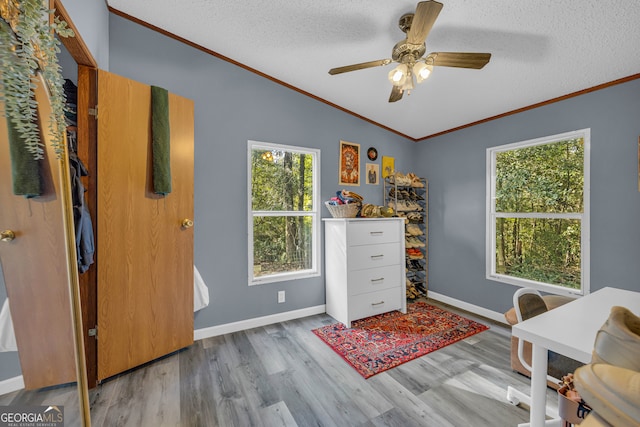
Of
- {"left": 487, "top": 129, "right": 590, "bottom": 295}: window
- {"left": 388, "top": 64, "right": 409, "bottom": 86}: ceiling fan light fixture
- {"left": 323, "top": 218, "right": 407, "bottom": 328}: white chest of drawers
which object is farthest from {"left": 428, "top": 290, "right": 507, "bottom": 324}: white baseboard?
{"left": 388, "top": 64, "right": 409, "bottom": 86}: ceiling fan light fixture

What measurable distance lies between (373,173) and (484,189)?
130 cm

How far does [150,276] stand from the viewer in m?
1.93

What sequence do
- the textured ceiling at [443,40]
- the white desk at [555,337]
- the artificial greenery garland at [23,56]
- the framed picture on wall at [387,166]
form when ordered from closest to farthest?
the artificial greenery garland at [23,56]
the white desk at [555,337]
the textured ceiling at [443,40]
the framed picture on wall at [387,166]

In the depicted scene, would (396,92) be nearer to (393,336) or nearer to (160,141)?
(160,141)

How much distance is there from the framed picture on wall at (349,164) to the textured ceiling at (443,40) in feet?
2.11

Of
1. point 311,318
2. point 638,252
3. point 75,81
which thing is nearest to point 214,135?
point 75,81

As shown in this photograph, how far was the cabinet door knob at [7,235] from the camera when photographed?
709 millimetres

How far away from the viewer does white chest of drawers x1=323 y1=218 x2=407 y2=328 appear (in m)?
2.65

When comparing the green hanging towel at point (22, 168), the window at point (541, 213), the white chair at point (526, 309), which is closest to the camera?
the green hanging towel at point (22, 168)

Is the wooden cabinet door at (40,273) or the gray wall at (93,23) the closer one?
the wooden cabinet door at (40,273)

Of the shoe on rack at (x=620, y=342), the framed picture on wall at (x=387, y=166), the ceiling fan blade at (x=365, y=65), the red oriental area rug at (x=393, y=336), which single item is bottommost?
the red oriental area rug at (x=393, y=336)

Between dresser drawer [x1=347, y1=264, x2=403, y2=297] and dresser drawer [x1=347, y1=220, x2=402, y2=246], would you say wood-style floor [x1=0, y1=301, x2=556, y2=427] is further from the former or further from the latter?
dresser drawer [x1=347, y1=220, x2=402, y2=246]

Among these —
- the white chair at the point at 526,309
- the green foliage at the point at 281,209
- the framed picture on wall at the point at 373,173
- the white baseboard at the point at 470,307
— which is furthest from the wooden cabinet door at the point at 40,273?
the white baseboard at the point at 470,307

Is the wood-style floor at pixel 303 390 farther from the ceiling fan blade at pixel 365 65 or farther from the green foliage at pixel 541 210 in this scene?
the ceiling fan blade at pixel 365 65
